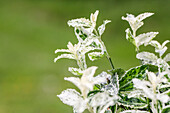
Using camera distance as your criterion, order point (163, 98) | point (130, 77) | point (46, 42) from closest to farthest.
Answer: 1. point (163, 98)
2. point (130, 77)
3. point (46, 42)

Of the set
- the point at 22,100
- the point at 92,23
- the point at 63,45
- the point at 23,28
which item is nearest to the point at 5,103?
the point at 22,100

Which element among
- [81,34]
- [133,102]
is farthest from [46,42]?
[133,102]

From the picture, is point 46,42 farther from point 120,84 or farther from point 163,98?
point 163,98

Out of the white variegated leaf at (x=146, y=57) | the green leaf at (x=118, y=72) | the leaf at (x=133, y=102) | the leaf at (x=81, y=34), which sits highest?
the leaf at (x=81, y=34)

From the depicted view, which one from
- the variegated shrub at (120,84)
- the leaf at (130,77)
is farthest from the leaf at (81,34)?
the leaf at (130,77)

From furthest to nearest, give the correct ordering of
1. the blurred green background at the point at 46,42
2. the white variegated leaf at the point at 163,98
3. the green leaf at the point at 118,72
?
the blurred green background at the point at 46,42
the green leaf at the point at 118,72
the white variegated leaf at the point at 163,98

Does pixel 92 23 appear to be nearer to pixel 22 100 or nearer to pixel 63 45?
pixel 22 100

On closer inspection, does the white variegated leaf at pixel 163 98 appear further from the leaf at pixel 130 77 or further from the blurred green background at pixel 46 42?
the blurred green background at pixel 46 42
